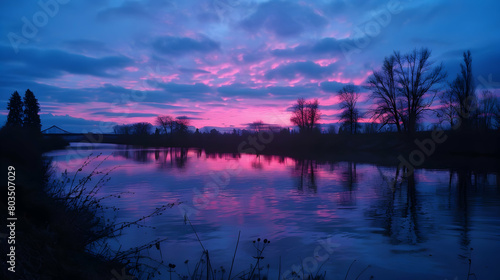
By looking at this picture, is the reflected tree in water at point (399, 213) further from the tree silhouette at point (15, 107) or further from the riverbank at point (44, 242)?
the tree silhouette at point (15, 107)

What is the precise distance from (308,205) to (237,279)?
→ 5573mm

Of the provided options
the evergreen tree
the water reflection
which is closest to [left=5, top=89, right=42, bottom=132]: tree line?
the evergreen tree

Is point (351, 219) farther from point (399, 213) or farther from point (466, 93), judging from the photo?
point (466, 93)

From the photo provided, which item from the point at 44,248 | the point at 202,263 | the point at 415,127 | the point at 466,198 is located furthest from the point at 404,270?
the point at 415,127

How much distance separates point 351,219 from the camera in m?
8.62

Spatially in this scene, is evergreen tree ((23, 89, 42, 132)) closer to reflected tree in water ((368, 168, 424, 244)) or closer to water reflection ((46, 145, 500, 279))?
water reflection ((46, 145, 500, 279))

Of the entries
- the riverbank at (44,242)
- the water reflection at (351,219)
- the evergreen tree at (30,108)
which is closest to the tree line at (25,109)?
the evergreen tree at (30,108)

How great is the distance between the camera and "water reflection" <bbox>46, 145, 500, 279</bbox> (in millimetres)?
6117

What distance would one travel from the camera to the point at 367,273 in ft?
18.1

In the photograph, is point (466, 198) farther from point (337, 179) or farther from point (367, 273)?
point (367, 273)

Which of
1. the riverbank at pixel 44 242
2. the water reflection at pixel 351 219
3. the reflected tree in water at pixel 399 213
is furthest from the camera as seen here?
the reflected tree in water at pixel 399 213

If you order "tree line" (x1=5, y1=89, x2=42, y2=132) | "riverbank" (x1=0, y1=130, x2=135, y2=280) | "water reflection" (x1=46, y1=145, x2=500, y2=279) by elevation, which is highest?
"tree line" (x1=5, y1=89, x2=42, y2=132)

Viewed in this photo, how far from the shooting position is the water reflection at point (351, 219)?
20.1ft

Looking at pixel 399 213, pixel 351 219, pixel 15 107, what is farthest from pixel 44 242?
pixel 15 107
